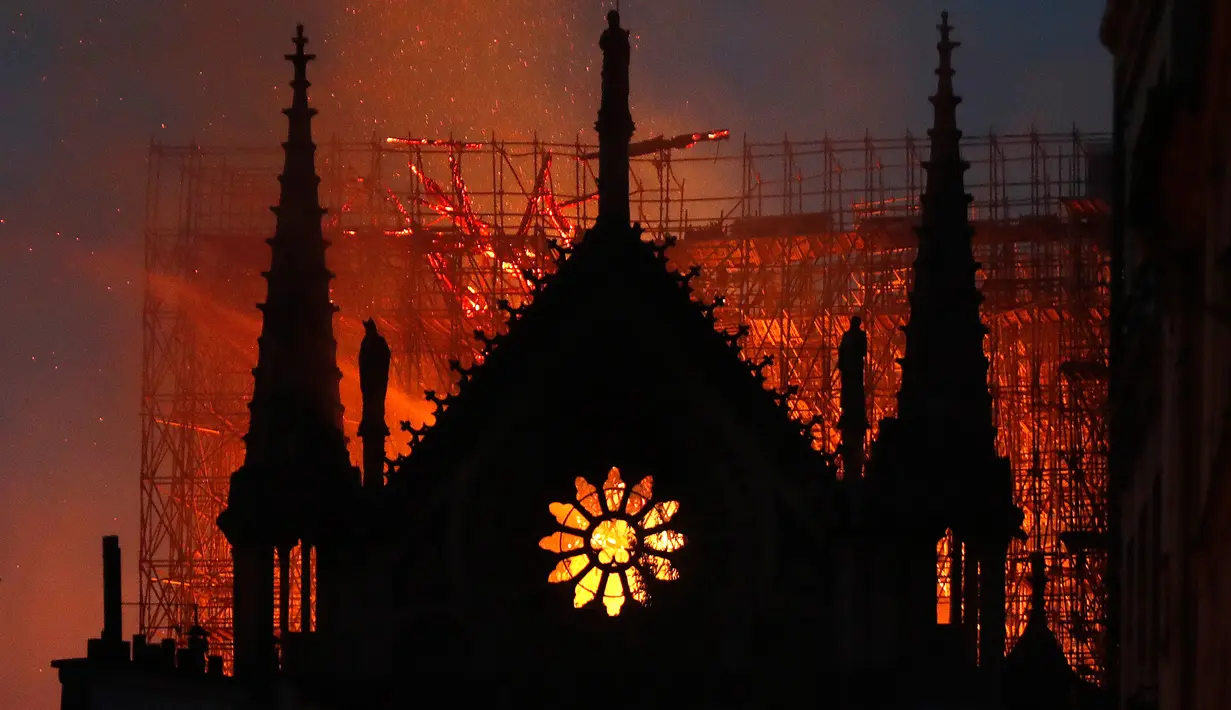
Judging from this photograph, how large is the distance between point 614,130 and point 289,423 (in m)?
4.76

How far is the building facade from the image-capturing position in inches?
575

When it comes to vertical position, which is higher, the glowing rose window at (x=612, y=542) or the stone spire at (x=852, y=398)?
the stone spire at (x=852, y=398)

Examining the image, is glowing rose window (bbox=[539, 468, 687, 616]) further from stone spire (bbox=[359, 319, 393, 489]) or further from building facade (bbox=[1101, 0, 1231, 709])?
building facade (bbox=[1101, 0, 1231, 709])

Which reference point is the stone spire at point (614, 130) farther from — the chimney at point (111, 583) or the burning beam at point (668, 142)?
the burning beam at point (668, 142)

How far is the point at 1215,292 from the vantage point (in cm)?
1542

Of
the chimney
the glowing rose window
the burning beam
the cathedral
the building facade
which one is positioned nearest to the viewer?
the building facade

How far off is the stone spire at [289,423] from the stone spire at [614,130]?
119 inches

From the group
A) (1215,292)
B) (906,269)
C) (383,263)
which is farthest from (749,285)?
(1215,292)

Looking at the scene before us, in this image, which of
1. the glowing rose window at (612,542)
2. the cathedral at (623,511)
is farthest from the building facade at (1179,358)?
the glowing rose window at (612,542)

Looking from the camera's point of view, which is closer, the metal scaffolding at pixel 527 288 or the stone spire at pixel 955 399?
the stone spire at pixel 955 399

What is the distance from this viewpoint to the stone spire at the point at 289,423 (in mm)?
27094

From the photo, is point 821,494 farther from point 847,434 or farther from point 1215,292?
point 1215,292

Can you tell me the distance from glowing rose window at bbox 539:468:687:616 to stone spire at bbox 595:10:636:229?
2.80 meters

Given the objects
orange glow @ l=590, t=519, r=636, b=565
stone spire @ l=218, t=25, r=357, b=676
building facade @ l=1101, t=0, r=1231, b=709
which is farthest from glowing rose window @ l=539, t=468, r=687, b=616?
building facade @ l=1101, t=0, r=1231, b=709
